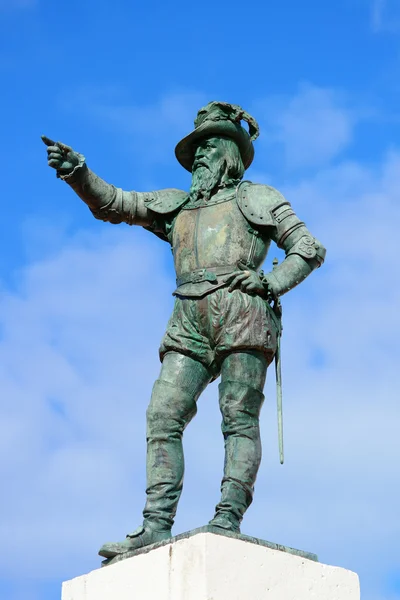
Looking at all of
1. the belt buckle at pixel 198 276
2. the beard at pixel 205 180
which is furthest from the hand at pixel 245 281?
the beard at pixel 205 180

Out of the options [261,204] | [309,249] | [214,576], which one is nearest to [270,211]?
[261,204]

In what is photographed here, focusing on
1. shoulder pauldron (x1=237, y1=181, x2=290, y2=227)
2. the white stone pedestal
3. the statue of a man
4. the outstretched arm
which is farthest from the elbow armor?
the white stone pedestal

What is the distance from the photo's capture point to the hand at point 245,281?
8094 mm

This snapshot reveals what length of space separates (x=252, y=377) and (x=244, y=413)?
25cm

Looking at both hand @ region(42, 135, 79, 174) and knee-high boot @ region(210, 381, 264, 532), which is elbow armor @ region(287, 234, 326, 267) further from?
hand @ region(42, 135, 79, 174)

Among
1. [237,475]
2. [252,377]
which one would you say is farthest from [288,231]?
[237,475]

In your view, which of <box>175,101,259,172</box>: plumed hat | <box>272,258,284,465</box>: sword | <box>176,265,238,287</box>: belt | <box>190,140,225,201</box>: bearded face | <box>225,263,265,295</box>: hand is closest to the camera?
<box>272,258,284,465</box>: sword

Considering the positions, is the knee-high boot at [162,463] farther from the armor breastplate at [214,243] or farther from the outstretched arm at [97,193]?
the outstretched arm at [97,193]

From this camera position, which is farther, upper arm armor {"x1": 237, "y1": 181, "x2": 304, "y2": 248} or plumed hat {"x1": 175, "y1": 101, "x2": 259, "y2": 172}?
plumed hat {"x1": 175, "y1": 101, "x2": 259, "y2": 172}

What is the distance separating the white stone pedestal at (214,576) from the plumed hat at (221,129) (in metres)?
3.03

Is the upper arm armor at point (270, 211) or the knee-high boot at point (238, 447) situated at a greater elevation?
the upper arm armor at point (270, 211)

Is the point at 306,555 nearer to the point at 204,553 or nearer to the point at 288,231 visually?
the point at 204,553

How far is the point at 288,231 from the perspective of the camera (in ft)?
27.3

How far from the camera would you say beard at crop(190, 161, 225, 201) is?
8625 millimetres
